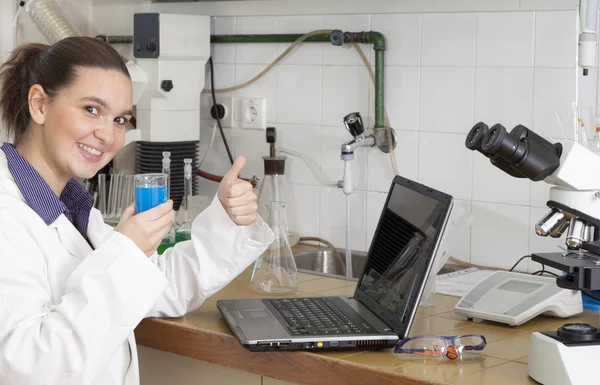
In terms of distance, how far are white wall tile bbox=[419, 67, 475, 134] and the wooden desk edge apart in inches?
40.0

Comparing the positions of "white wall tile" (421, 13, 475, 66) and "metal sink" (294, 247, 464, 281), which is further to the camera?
"metal sink" (294, 247, 464, 281)

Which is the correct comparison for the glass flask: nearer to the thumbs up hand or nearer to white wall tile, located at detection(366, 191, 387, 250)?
white wall tile, located at detection(366, 191, 387, 250)

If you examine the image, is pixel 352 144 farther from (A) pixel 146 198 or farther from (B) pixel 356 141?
(A) pixel 146 198

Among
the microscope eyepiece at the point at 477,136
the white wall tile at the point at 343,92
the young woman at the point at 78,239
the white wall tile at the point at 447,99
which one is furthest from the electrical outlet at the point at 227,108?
the microscope eyepiece at the point at 477,136

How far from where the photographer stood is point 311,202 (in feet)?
9.10

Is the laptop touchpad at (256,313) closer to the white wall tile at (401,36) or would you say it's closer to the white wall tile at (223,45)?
the white wall tile at (401,36)

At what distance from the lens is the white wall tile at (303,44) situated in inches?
106

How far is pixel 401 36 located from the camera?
8.31ft

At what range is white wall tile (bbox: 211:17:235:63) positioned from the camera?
2.92 meters

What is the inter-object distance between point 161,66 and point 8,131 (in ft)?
3.17

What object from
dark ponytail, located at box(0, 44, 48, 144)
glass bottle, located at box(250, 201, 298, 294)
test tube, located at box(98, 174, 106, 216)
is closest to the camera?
dark ponytail, located at box(0, 44, 48, 144)

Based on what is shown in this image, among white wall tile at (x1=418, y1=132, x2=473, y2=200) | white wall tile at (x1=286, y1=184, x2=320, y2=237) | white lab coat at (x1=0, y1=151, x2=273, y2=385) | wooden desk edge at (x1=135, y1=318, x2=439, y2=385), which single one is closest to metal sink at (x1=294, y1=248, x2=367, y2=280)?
white wall tile at (x1=286, y1=184, x2=320, y2=237)

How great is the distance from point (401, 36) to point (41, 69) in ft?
3.70

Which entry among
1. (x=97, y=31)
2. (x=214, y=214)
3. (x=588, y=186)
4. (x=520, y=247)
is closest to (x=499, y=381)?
(x=588, y=186)
